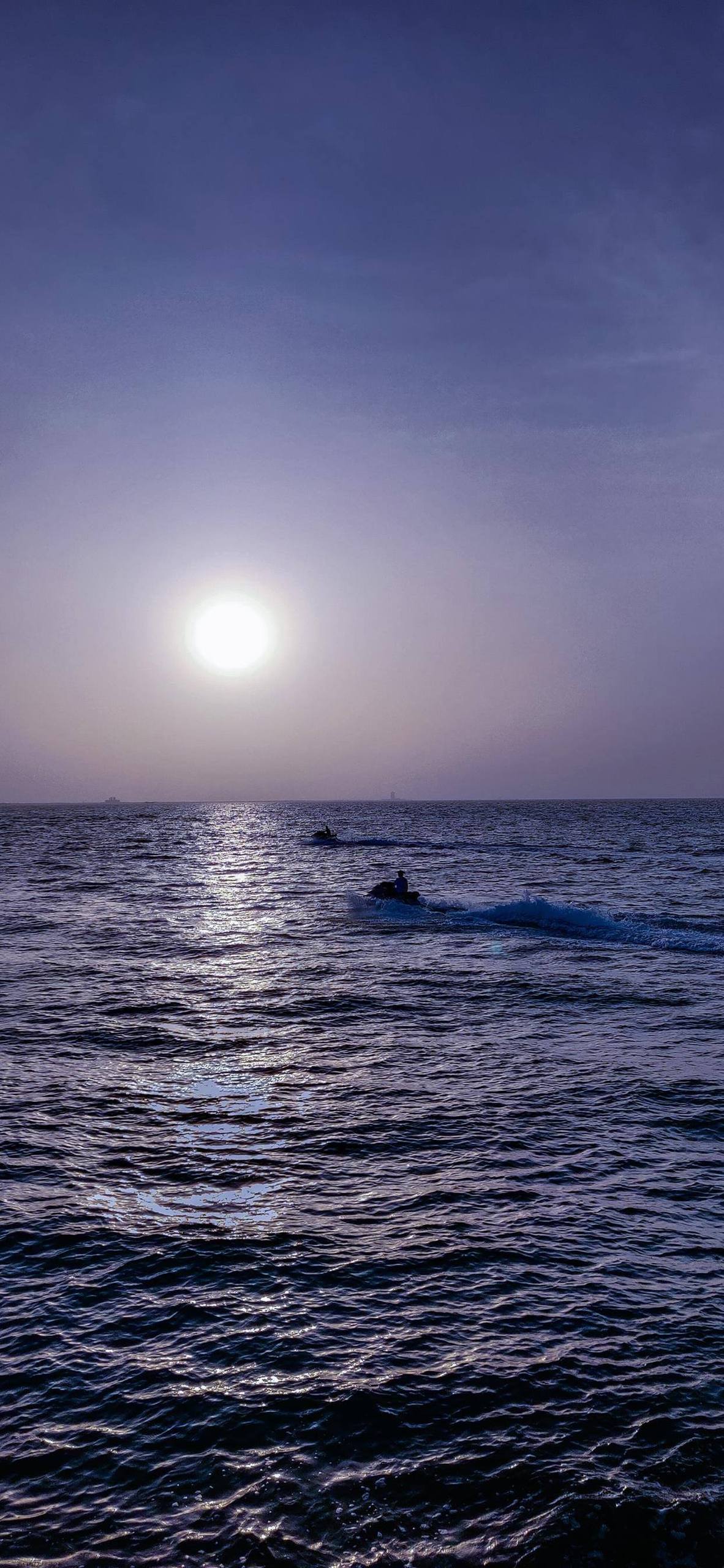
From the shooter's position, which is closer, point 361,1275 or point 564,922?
point 361,1275

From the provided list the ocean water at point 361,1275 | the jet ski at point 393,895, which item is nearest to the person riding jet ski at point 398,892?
the jet ski at point 393,895

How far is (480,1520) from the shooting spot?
5.98m

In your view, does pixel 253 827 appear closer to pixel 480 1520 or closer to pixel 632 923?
pixel 632 923

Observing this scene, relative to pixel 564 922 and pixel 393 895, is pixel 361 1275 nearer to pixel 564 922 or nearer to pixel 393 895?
pixel 564 922

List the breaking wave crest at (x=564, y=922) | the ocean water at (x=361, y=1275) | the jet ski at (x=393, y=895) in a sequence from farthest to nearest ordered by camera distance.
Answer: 1. the jet ski at (x=393, y=895)
2. the breaking wave crest at (x=564, y=922)
3. the ocean water at (x=361, y=1275)

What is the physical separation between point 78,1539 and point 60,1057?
11.6 metres

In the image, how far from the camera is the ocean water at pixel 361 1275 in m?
6.09

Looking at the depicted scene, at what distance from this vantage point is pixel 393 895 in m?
Result: 41.9

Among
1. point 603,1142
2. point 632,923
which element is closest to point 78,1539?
point 603,1142

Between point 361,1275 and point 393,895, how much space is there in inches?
1294

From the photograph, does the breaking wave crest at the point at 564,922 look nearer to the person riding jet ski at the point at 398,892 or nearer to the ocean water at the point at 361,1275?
the person riding jet ski at the point at 398,892

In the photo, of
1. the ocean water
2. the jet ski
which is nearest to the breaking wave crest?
the jet ski

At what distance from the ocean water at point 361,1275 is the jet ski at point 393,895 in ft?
56.9

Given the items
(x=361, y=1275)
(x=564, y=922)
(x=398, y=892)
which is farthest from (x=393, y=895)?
(x=361, y=1275)
